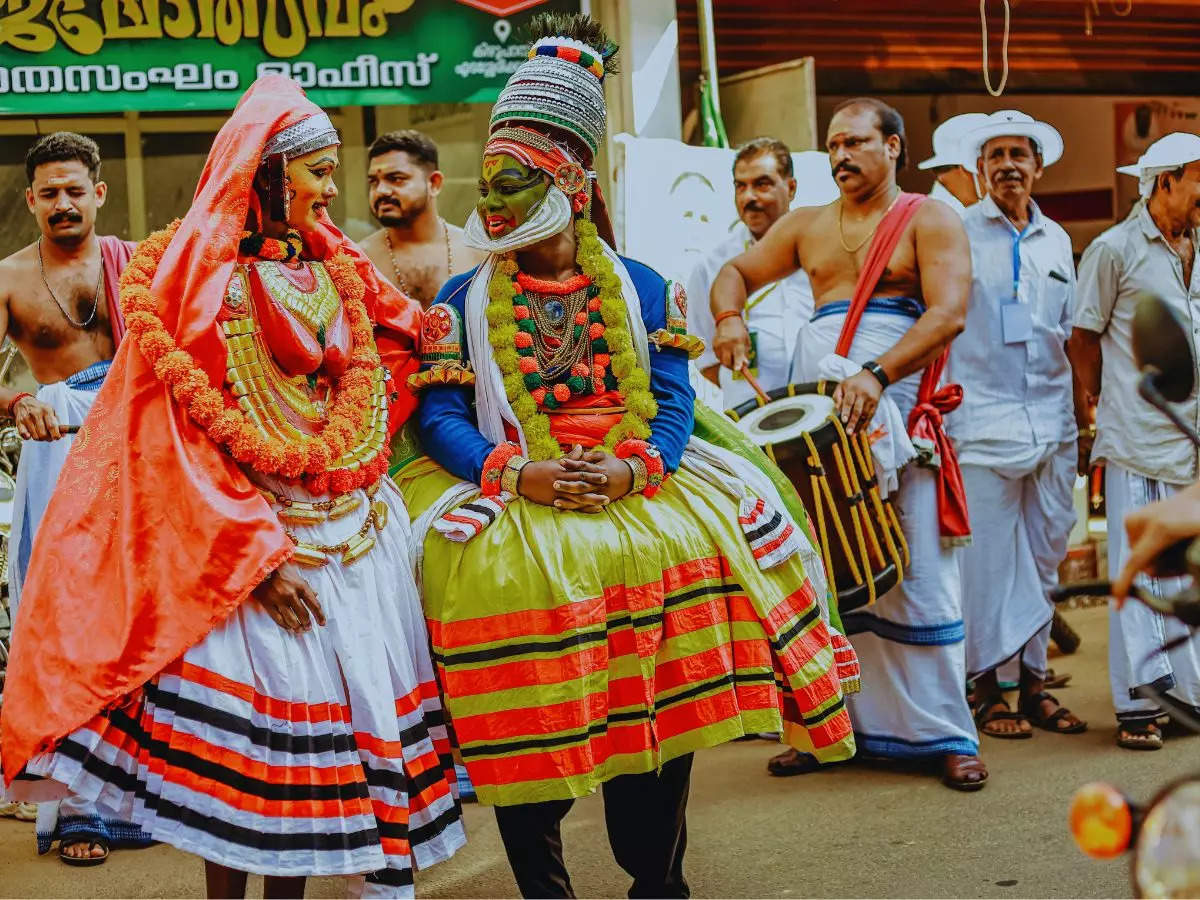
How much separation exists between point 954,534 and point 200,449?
3.35 metres

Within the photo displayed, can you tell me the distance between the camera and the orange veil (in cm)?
364

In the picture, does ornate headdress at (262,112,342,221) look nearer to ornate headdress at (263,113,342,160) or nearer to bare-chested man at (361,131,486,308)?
ornate headdress at (263,113,342,160)

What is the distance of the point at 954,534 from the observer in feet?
20.1

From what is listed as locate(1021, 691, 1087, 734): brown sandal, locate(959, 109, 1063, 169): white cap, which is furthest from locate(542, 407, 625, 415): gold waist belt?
locate(959, 109, 1063, 169): white cap

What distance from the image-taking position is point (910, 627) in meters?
6.12

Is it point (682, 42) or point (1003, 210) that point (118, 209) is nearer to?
point (682, 42)

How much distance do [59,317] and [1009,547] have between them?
4.03 m

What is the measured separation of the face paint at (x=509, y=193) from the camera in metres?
4.22

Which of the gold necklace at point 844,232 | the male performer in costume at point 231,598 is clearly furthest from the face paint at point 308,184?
the gold necklace at point 844,232

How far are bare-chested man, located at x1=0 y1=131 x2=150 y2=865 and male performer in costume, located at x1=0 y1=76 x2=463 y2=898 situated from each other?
6.08ft

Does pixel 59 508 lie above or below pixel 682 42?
below

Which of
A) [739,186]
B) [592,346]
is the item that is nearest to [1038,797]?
[592,346]

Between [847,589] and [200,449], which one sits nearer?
[200,449]

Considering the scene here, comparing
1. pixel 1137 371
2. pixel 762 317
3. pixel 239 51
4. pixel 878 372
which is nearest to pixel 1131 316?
pixel 1137 371
